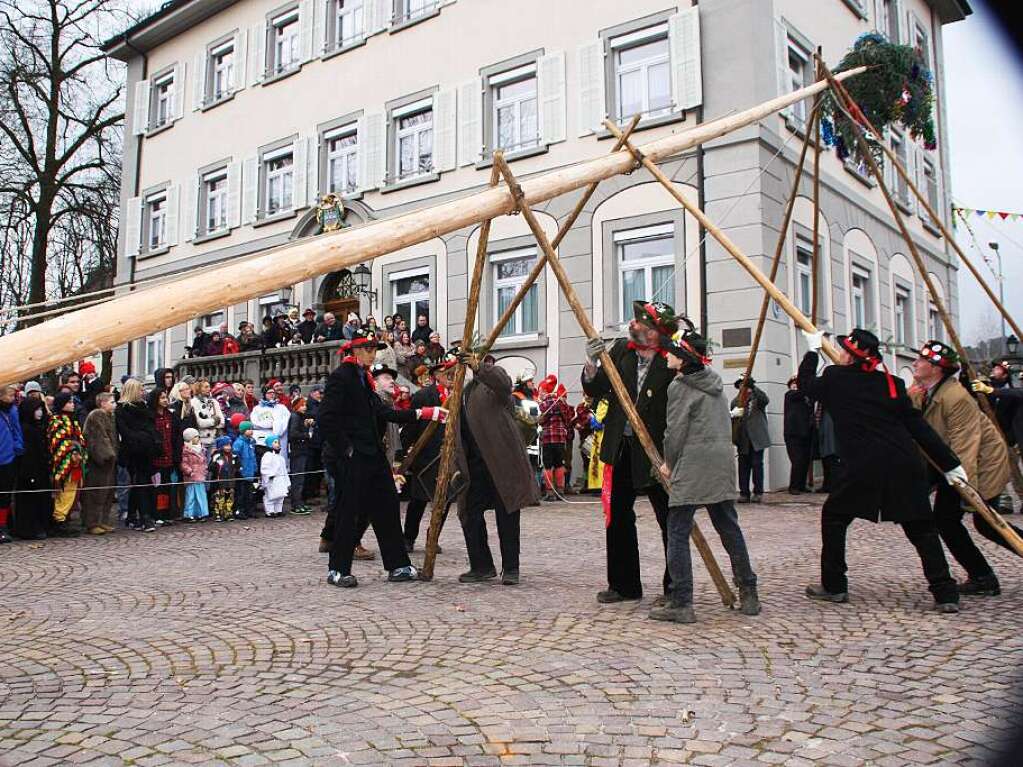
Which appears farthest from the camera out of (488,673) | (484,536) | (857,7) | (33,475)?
(857,7)

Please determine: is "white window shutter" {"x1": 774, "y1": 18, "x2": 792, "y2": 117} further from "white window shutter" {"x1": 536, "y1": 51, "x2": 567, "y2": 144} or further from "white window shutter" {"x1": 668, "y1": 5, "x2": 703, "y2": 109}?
"white window shutter" {"x1": 536, "y1": 51, "x2": 567, "y2": 144}

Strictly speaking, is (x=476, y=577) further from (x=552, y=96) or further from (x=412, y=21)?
(x=412, y=21)

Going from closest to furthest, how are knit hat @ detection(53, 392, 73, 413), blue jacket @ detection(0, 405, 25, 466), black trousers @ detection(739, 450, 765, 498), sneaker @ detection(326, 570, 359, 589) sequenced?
sneaker @ detection(326, 570, 359, 589)
blue jacket @ detection(0, 405, 25, 466)
knit hat @ detection(53, 392, 73, 413)
black trousers @ detection(739, 450, 765, 498)

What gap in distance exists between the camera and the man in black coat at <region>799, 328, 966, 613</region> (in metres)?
5.87

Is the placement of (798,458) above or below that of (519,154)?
below

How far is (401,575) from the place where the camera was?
7.32m

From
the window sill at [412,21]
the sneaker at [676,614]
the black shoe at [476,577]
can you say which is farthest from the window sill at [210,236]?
the sneaker at [676,614]

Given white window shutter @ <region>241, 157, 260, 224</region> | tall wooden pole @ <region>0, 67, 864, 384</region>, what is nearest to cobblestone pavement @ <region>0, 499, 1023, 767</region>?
tall wooden pole @ <region>0, 67, 864, 384</region>

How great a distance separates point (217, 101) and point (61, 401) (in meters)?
15.3

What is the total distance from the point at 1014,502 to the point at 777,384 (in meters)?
4.12

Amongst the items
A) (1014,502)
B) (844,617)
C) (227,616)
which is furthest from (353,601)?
(1014,502)

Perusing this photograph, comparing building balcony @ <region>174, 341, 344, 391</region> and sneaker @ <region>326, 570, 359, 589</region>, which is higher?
building balcony @ <region>174, 341, 344, 391</region>

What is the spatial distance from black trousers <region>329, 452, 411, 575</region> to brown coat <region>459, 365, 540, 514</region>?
0.61 meters

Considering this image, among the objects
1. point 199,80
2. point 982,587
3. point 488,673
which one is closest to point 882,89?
point 982,587
